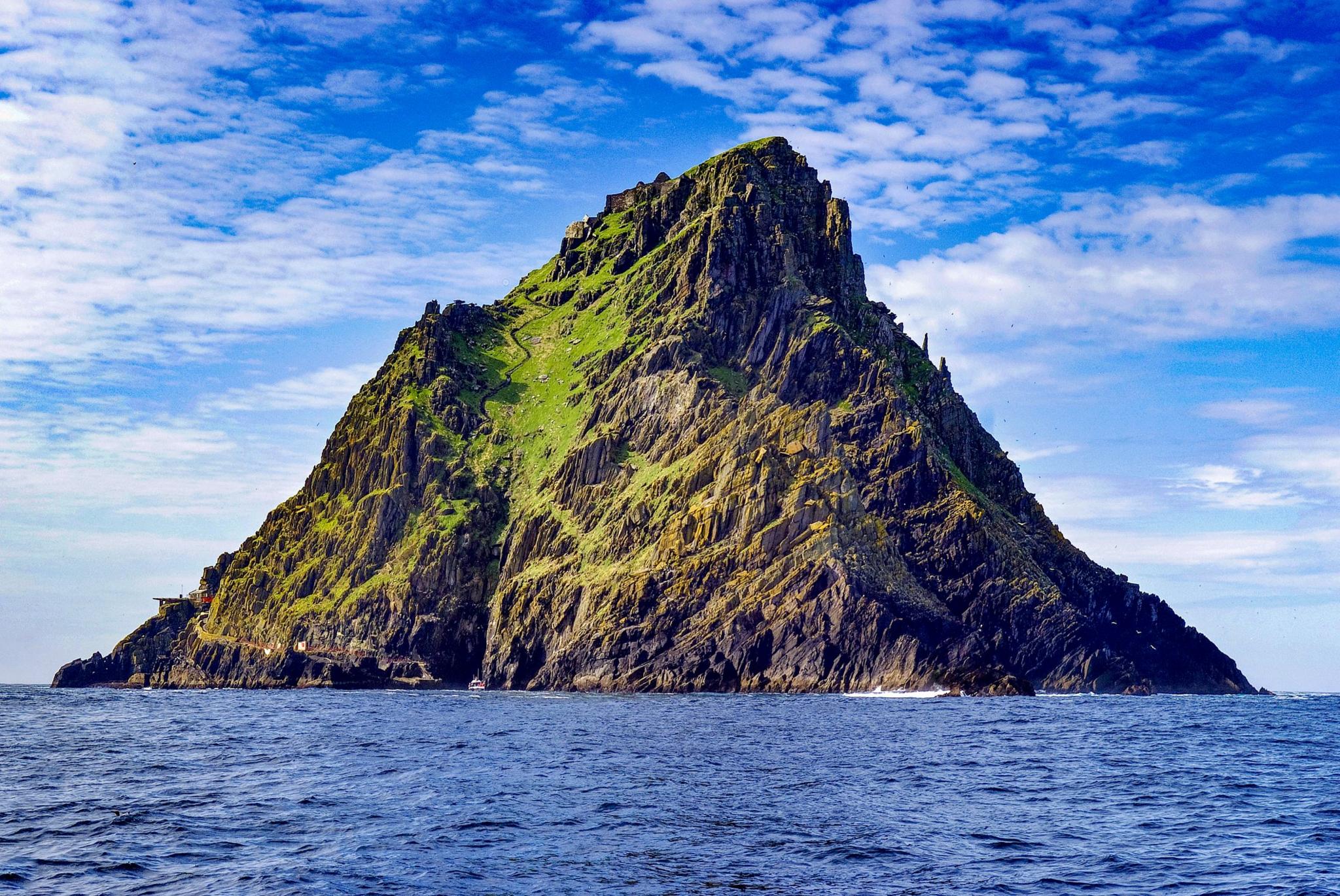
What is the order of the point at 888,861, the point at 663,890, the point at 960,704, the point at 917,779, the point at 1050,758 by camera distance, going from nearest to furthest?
the point at 663,890, the point at 888,861, the point at 917,779, the point at 1050,758, the point at 960,704

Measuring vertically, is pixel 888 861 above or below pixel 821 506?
below

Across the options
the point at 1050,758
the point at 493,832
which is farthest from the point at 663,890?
the point at 1050,758

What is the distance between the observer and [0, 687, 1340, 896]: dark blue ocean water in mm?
39844

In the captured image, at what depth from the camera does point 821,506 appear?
655 ft

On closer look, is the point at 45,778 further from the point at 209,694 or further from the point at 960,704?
the point at 209,694

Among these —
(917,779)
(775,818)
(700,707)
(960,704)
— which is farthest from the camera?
(960,704)

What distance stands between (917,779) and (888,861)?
23.4 meters

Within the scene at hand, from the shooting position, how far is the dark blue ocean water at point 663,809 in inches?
1569

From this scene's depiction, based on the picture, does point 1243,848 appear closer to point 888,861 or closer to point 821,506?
point 888,861

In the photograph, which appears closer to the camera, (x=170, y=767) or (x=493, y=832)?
(x=493, y=832)

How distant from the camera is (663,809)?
A: 174 ft

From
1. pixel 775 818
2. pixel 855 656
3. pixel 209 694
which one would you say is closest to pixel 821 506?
pixel 855 656

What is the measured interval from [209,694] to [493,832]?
159 metres

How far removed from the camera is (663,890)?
3759 centimetres
